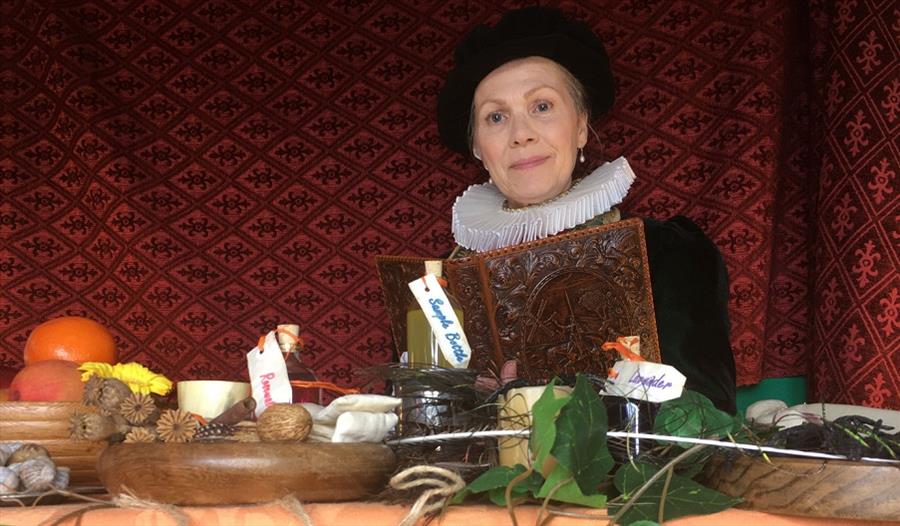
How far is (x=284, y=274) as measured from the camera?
2.48 m

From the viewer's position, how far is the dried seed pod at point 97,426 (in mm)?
964

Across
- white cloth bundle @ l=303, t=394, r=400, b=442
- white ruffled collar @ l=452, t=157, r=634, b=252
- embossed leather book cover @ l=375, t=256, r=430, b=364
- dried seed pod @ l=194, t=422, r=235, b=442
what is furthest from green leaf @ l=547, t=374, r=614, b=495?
white ruffled collar @ l=452, t=157, r=634, b=252

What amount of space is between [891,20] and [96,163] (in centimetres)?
197

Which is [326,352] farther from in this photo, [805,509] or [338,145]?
[805,509]

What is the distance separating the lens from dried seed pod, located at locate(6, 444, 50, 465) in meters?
1.04

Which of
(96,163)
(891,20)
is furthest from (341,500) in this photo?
(96,163)

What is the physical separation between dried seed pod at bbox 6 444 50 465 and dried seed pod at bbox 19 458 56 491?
0.10ft

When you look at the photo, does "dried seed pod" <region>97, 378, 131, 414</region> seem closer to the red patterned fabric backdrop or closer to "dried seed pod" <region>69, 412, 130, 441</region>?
"dried seed pod" <region>69, 412, 130, 441</region>

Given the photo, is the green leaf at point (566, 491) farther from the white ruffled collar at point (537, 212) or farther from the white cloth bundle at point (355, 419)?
the white ruffled collar at point (537, 212)

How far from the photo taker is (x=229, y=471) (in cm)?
84

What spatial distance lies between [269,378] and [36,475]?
0.27 metres

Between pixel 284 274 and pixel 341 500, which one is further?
pixel 284 274

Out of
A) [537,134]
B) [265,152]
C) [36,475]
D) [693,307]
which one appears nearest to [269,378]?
[36,475]

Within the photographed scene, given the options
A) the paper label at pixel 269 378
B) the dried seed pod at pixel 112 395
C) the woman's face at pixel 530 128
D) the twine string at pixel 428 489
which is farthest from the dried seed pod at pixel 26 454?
the woman's face at pixel 530 128
